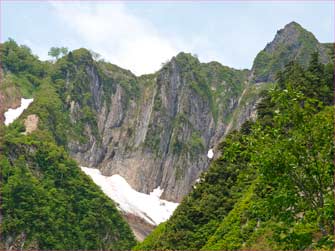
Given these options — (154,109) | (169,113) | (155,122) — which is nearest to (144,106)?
(154,109)

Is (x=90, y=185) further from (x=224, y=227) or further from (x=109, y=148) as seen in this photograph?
(x=224, y=227)

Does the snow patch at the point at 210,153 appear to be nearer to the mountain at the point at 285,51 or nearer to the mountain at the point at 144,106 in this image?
the mountain at the point at 144,106

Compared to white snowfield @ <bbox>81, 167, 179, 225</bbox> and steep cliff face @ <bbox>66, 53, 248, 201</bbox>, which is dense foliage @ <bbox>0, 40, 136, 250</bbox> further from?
steep cliff face @ <bbox>66, 53, 248, 201</bbox>

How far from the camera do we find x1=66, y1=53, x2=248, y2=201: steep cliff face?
15812 centimetres

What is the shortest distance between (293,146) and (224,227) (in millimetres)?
23992

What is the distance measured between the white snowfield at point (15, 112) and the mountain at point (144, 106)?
4.84ft

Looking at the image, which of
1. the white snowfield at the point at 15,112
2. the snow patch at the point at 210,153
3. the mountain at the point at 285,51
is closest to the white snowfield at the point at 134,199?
the snow patch at the point at 210,153

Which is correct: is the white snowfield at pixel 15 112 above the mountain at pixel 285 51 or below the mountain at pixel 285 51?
below

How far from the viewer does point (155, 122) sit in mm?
163500

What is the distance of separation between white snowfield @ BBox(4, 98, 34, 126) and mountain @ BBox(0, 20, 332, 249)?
1476 millimetres

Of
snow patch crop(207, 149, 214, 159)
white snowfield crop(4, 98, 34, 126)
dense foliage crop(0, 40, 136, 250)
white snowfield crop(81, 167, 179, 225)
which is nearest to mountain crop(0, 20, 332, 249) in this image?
white snowfield crop(4, 98, 34, 126)

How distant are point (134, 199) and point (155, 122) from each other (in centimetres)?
2744

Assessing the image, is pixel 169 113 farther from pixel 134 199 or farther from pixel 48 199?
pixel 48 199

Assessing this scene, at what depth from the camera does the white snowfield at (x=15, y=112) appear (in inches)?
5340
